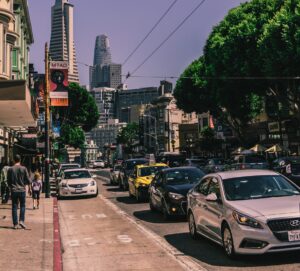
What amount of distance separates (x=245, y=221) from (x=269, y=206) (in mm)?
504

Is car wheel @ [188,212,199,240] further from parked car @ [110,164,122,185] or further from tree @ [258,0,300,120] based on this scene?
parked car @ [110,164,122,185]

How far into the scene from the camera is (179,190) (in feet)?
46.4

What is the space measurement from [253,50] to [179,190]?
69.3 ft

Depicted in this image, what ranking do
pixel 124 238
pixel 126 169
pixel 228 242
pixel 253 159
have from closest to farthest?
1. pixel 228 242
2. pixel 124 238
3. pixel 126 169
4. pixel 253 159

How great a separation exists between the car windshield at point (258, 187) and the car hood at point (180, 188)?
446cm

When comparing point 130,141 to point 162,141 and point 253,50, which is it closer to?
point 162,141

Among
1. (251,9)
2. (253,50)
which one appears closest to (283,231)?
(253,50)

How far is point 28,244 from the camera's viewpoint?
1061 centimetres

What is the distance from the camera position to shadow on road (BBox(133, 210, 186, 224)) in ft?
47.4

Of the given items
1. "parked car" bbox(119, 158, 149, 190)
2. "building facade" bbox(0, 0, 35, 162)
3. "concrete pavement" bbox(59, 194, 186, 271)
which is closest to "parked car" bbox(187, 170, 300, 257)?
"concrete pavement" bbox(59, 194, 186, 271)

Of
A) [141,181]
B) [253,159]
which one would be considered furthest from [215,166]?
[141,181]

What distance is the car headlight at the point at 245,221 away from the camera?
792cm

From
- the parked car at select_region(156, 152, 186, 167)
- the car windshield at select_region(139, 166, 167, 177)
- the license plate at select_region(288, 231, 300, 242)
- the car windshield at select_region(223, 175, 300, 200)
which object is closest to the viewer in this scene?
the license plate at select_region(288, 231, 300, 242)

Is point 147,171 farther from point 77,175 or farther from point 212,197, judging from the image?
point 212,197
